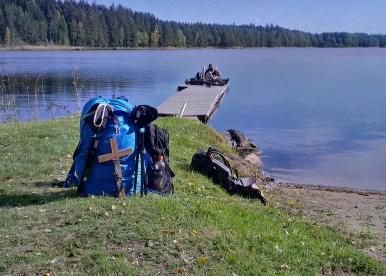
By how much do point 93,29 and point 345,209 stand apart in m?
140

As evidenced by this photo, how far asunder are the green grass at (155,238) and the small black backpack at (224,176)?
1557 mm

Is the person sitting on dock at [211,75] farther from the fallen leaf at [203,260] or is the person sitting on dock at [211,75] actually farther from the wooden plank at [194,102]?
the fallen leaf at [203,260]

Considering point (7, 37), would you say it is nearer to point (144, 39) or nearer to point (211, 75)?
→ point (144, 39)

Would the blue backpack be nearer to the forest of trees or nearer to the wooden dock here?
the wooden dock

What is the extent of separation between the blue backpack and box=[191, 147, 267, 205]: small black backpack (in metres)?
2.98

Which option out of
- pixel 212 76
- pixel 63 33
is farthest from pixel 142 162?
pixel 63 33

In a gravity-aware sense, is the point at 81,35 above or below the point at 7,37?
above

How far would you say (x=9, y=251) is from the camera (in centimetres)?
554

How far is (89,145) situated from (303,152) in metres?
14.5

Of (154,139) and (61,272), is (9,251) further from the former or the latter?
(154,139)

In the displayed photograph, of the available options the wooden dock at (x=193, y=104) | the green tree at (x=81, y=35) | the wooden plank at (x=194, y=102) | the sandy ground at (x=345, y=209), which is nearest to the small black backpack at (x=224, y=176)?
the sandy ground at (x=345, y=209)

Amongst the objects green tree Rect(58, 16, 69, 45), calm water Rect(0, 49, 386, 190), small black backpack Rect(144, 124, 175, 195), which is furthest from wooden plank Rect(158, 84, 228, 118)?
green tree Rect(58, 16, 69, 45)

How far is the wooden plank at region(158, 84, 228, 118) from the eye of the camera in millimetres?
22750

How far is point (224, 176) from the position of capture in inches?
407
